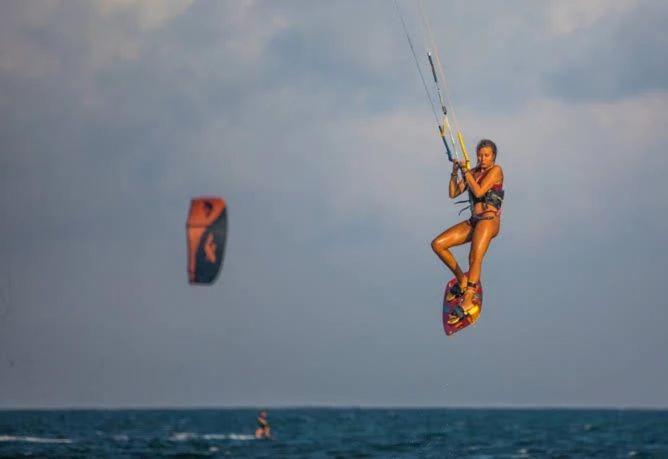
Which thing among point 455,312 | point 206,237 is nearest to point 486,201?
point 455,312

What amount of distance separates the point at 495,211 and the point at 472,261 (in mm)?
1047

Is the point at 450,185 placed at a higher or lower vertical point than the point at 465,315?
higher

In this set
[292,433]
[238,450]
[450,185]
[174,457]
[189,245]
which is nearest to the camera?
[189,245]

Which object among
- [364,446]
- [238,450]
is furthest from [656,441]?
[238,450]

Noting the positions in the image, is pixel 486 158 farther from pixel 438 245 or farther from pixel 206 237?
pixel 206 237

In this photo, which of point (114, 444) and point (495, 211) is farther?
point (114, 444)

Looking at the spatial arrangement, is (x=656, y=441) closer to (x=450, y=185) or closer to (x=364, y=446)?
(x=364, y=446)

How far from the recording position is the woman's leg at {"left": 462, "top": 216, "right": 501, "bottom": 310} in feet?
78.0

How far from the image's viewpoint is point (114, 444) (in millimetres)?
102250

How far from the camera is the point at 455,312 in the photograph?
2527 cm

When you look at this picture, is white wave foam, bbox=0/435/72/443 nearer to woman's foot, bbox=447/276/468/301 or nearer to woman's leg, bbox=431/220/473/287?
woman's foot, bbox=447/276/468/301

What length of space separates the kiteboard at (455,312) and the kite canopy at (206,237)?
6500mm

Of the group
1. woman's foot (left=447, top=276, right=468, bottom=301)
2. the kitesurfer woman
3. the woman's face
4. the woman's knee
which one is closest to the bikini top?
the kitesurfer woman

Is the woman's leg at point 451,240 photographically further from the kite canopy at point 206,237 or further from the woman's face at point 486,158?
the kite canopy at point 206,237
